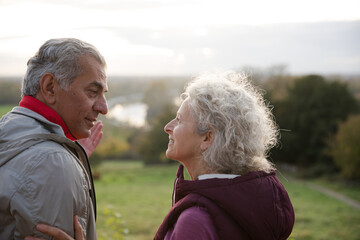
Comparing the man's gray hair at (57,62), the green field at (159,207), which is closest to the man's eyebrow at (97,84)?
the man's gray hair at (57,62)

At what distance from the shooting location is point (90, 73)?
212cm

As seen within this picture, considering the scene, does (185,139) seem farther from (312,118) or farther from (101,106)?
(312,118)

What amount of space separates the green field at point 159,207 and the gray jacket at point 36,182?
8220 mm

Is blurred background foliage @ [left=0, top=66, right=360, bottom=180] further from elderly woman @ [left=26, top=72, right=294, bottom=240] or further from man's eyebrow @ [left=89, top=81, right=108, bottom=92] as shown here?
man's eyebrow @ [left=89, top=81, right=108, bottom=92]

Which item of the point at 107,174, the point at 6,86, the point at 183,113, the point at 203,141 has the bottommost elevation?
the point at 107,174

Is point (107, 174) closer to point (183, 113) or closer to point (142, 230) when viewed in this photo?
point (142, 230)

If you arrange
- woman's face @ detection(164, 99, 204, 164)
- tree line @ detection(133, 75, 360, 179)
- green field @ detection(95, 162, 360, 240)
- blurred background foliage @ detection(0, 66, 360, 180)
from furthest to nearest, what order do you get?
1. tree line @ detection(133, 75, 360, 179)
2. blurred background foliage @ detection(0, 66, 360, 180)
3. green field @ detection(95, 162, 360, 240)
4. woman's face @ detection(164, 99, 204, 164)

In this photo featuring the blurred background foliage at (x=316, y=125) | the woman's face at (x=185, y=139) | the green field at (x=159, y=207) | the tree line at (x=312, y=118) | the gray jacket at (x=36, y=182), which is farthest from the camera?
the tree line at (x=312, y=118)

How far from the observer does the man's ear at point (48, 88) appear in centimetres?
203

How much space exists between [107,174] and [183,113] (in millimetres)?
34754

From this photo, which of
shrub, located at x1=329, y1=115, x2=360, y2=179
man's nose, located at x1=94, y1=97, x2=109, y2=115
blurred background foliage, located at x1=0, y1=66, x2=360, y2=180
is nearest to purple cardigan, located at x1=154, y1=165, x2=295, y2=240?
man's nose, located at x1=94, y1=97, x2=109, y2=115

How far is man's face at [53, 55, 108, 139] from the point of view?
2.09 metres

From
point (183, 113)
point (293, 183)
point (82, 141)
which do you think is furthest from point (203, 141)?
point (293, 183)

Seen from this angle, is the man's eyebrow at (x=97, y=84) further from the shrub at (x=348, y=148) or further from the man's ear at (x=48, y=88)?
the shrub at (x=348, y=148)
